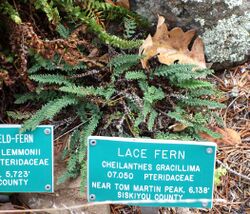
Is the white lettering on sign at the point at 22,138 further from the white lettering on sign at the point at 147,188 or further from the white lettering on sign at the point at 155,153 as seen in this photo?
the white lettering on sign at the point at 147,188

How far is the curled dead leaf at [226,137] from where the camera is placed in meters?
3.16

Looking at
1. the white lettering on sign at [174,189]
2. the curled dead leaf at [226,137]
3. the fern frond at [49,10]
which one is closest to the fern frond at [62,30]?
the fern frond at [49,10]

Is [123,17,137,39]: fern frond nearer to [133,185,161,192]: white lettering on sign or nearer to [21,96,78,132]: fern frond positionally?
[21,96,78,132]: fern frond

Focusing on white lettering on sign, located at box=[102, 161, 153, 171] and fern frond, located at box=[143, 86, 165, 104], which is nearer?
white lettering on sign, located at box=[102, 161, 153, 171]

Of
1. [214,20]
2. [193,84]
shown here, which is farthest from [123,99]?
[214,20]

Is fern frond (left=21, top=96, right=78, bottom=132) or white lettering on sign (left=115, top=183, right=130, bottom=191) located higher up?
fern frond (left=21, top=96, right=78, bottom=132)

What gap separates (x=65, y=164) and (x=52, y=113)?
386 mm

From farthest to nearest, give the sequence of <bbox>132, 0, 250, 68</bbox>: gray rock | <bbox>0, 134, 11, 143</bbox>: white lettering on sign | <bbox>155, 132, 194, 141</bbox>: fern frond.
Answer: <bbox>132, 0, 250, 68</bbox>: gray rock
<bbox>155, 132, 194, 141</bbox>: fern frond
<bbox>0, 134, 11, 143</bbox>: white lettering on sign

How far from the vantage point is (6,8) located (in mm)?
2904

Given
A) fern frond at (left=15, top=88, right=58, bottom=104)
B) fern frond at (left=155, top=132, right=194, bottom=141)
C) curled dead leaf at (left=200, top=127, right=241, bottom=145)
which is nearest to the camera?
fern frond at (left=155, top=132, right=194, bottom=141)

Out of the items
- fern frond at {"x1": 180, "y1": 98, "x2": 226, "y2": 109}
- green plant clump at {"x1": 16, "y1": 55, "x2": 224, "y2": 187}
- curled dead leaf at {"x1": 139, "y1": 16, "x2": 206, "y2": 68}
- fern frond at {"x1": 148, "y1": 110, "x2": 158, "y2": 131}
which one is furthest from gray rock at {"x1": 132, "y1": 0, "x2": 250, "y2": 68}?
fern frond at {"x1": 148, "y1": 110, "x2": 158, "y2": 131}

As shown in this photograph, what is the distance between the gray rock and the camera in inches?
133

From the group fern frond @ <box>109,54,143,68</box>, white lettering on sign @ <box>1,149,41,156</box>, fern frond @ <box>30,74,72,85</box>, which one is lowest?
white lettering on sign @ <box>1,149,41,156</box>

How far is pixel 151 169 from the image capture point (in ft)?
7.82
